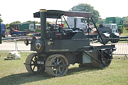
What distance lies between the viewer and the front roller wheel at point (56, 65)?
8.29 metres

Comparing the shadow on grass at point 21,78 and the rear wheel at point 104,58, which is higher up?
the rear wheel at point 104,58

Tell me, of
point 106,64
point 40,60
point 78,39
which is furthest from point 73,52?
point 106,64

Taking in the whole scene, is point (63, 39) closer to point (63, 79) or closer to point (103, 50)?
point (63, 79)

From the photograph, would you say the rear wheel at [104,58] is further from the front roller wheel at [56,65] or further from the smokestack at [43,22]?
the smokestack at [43,22]

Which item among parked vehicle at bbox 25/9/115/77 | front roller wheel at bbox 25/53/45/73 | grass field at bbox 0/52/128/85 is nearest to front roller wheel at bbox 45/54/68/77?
parked vehicle at bbox 25/9/115/77

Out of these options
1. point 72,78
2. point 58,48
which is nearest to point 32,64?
point 58,48

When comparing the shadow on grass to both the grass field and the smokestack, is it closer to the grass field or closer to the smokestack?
the grass field

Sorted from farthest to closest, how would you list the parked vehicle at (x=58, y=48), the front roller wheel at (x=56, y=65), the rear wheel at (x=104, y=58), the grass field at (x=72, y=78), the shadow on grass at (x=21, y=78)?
the rear wheel at (x=104, y=58) → the parked vehicle at (x=58, y=48) → the front roller wheel at (x=56, y=65) → the shadow on grass at (x=21, y=78) → the grass field at (x=72, y=78)

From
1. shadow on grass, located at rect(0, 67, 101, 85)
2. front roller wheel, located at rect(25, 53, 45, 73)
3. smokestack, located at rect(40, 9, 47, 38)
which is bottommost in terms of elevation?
shadow on grass, located at rect(0, 67, 101, 85)

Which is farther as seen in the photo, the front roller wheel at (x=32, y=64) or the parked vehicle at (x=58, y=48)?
the front roller wheel at (x=32, y=64)

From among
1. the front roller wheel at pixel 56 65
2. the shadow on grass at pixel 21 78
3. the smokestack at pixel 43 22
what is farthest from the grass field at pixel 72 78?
the smokestack at pixel 43 22

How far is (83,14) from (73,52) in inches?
56.8

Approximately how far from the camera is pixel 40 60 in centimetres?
905

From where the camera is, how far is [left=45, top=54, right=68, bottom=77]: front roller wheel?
8.29 metres
